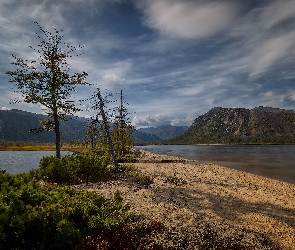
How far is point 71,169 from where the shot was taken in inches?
755

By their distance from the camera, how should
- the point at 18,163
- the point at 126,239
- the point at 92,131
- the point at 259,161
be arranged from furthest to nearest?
the point at 259,161, the point at 92,131, the point at 18,163, the point at 126,239

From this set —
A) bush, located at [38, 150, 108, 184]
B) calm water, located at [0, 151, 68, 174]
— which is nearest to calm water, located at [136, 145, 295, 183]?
bush, located at [38, 150, 108, 184]

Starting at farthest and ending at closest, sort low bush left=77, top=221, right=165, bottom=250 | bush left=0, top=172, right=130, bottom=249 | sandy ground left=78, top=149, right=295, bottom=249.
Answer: sandy ground left=78, top=149, right=295, bottom=249, low bush left=77, top=221, right=165, bottom=250, bush left=0, top=172, right=130, bottom=249

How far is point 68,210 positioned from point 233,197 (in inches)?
503

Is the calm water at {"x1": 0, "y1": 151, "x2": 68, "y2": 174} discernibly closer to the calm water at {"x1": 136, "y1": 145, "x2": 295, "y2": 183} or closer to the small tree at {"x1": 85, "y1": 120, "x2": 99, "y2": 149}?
the small tree at {"x1": 85, "y1": 120, "x2": 99, "y2": 149}

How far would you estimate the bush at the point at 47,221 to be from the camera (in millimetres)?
6605

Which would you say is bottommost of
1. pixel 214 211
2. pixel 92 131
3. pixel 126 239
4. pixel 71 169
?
pixel 214 211

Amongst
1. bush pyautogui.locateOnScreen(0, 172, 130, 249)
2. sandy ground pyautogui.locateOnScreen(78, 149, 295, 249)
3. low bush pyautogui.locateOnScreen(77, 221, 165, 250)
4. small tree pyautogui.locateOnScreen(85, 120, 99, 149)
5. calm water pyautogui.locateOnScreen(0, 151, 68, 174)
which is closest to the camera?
bush pyautogui.locateOnScreen(0, 172, 130, 249)

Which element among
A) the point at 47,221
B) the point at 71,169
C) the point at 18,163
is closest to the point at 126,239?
the point at 47,221

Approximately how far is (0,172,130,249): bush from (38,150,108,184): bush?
403 inches

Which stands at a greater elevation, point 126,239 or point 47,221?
point 47,221

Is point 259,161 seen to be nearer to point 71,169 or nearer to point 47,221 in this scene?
point 71,169

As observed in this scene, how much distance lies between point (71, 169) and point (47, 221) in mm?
12501

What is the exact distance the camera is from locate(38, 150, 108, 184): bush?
18.6 metres
